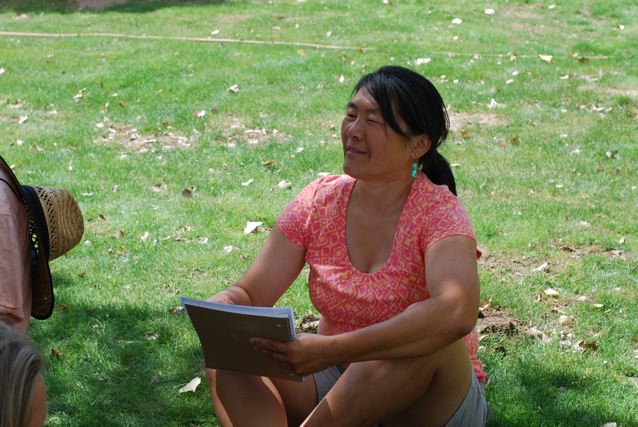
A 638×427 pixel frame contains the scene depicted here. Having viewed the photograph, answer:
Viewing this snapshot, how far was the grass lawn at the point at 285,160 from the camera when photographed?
14.2 feet

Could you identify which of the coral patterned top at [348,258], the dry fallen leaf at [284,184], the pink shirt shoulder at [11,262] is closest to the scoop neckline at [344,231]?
the coral patterned top at [348,258]

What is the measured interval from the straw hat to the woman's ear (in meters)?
1.22

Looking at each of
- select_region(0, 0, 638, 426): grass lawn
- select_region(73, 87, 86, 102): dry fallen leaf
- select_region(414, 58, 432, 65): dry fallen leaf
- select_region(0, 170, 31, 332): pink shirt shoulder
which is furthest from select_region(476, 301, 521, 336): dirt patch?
select_region(73, 87, 86, 102): dry fallen leaf

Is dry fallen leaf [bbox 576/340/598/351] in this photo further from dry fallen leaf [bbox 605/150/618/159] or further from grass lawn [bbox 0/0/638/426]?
dry fallen leaf [bbox 605/150/618/159]

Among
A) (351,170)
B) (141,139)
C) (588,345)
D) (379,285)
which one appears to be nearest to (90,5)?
(141,139)

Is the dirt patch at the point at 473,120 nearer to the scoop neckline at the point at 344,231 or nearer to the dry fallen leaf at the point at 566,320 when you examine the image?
the dry fallen leaf at the point at 566,320

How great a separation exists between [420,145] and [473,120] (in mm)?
4908

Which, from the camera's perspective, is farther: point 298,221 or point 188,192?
point 188,192

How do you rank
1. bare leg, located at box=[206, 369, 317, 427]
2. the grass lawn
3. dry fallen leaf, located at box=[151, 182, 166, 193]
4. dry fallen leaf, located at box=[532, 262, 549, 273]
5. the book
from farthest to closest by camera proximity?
1. dry fallen leaf, located at box=[151, 182, 166, 193]
2. dry fallen leaf, located at box=[532, 262, 549, 273]
3. the grass lawn
4. bare leg, located at box=[206, 369, 317, 427]
5. the book

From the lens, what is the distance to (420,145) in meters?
3.39

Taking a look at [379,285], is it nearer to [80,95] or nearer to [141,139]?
[141,139]

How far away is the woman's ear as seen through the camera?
3.37m

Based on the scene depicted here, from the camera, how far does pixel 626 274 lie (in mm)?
5242

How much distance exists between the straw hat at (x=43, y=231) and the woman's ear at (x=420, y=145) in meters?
1.22
